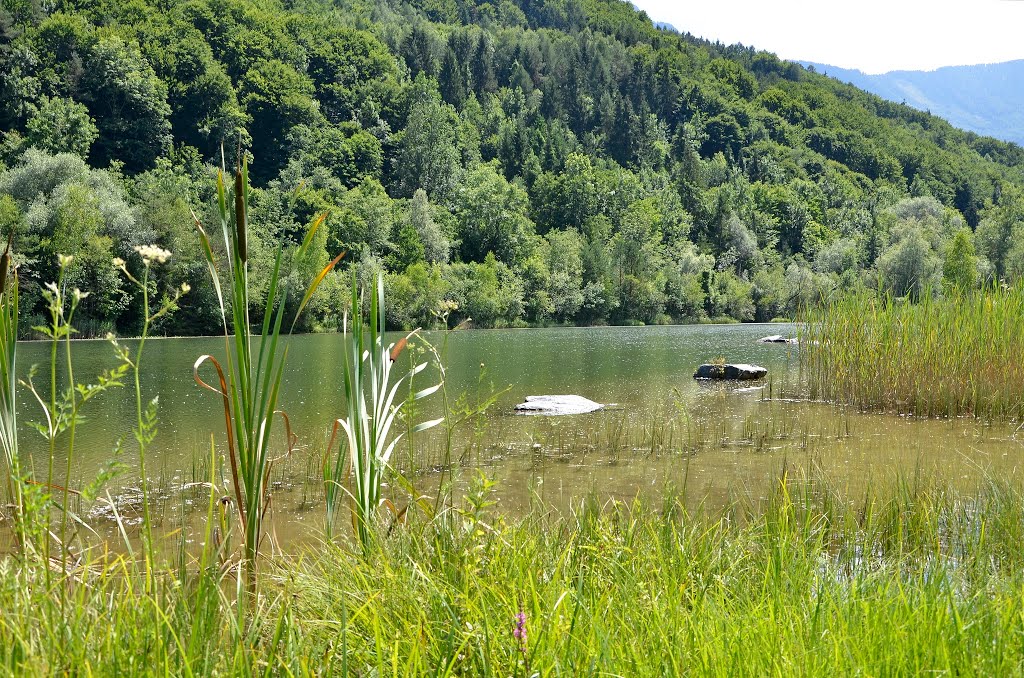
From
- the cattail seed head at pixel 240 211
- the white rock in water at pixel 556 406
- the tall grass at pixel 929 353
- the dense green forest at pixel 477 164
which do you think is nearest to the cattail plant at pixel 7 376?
the cattail seed head at pixel 240 211

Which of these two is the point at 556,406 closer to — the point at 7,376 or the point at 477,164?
the point at 7,376

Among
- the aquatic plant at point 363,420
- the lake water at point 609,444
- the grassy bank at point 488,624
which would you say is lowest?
the lake water at point 609,444

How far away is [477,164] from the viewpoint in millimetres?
93062

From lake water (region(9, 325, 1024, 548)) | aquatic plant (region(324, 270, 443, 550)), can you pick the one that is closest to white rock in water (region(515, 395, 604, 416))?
lake water (region(9, 325, 1024, 548))

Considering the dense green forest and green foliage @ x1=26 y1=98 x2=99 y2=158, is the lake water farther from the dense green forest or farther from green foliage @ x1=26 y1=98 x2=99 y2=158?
green foliage @ x1=26 y1=98 x2=99 y2=158

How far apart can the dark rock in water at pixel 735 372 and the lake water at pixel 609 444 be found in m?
0.79

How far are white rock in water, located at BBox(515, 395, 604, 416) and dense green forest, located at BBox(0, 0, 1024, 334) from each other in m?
13.6

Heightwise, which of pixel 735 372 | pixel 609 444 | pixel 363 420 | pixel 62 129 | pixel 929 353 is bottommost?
pixel 609 444

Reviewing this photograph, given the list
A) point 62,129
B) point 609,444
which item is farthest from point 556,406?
point 62,129

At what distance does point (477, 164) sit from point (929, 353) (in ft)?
278

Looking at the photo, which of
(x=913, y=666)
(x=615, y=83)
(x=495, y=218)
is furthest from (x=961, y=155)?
(x=913, y=666)

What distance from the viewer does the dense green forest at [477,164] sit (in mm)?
48031

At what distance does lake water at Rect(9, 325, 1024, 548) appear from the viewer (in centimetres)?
700

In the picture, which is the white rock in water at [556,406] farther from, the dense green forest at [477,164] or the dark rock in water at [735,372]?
the dense green forest at [477,164]
